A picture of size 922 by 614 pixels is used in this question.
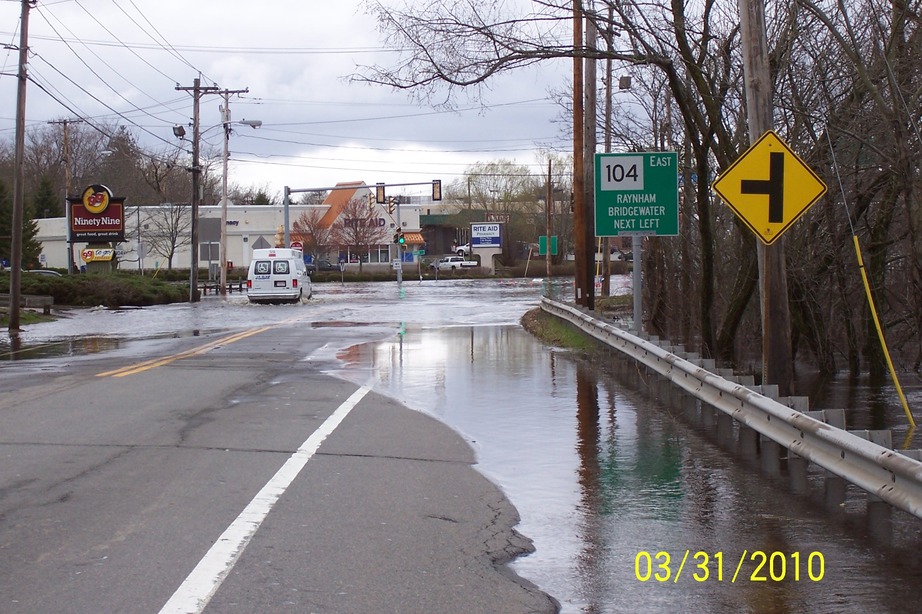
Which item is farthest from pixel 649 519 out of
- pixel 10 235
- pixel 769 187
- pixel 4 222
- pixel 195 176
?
pixel 4 222

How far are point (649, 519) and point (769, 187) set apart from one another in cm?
502

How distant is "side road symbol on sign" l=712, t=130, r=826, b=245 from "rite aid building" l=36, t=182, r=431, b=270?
69.1 m

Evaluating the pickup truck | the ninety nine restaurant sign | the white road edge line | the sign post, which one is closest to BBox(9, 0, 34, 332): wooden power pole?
the sign post

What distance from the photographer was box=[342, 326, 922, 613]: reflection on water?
17.9 feet

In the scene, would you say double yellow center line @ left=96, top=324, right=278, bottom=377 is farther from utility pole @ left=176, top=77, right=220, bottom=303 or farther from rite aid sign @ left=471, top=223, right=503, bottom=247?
rite aid sign @ left=471, top=223, right=503, bottom=247

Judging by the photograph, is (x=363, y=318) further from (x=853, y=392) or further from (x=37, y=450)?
(x=37, y=450)

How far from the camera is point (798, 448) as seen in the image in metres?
8.02

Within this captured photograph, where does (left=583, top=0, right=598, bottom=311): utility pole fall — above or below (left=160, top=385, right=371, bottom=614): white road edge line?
above

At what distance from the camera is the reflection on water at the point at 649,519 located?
5469 mm

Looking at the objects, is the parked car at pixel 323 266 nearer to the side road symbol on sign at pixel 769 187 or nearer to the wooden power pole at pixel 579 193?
the wooden power pole at pixel 579 193

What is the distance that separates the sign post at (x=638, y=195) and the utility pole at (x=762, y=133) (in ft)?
20.1

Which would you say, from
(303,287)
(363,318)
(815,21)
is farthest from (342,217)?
(815,21)

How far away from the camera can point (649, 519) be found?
7.02 meters
